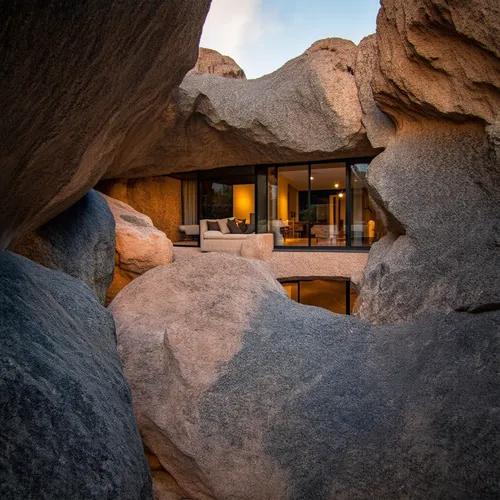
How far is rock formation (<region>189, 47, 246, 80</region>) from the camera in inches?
502

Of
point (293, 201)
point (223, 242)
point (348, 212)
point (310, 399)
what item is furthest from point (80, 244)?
point (293, 201)

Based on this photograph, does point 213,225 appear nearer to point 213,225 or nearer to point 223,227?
point 213,225

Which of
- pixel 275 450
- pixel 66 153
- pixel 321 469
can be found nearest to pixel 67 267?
pixel 66 153

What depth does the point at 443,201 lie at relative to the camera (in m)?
4.61

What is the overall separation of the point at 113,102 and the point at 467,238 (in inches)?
144

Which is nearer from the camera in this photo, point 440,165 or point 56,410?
point 56,410

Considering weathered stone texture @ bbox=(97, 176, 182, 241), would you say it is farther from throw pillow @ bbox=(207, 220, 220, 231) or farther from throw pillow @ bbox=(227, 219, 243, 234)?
throw pillow @ bbox=(227, 219, 243, 234)

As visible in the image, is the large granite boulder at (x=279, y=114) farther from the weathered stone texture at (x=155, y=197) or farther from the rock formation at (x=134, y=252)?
the rock formation at (x=134, y=252)

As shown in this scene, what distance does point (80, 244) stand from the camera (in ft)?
14.3

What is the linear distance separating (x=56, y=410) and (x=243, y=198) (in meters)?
14.8

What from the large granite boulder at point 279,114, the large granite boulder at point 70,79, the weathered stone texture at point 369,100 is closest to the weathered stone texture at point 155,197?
the large granite boulder at point 279,114

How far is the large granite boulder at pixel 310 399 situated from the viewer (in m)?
2.36

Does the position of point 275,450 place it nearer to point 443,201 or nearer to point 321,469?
point 321,469

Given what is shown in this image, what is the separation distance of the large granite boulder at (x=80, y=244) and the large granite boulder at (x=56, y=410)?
2.16 m
